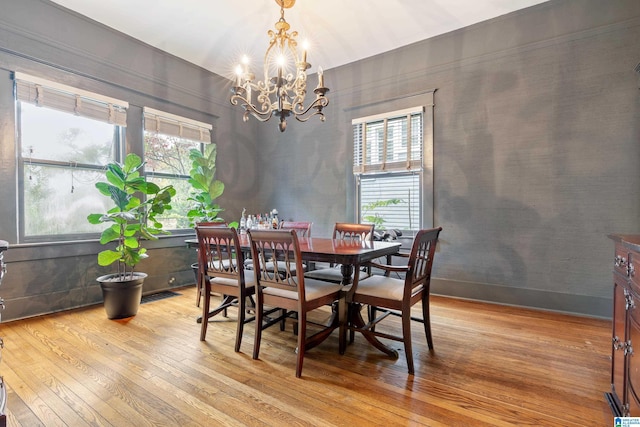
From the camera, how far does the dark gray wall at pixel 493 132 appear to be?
303 cm

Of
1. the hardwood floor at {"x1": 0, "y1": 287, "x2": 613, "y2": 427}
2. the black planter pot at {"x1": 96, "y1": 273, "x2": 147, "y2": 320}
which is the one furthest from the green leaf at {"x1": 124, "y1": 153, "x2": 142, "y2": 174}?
the hardwood floor at {"x1": 0, "y1": 287, "x2": 613, "y2": 427}

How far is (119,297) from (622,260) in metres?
3.92

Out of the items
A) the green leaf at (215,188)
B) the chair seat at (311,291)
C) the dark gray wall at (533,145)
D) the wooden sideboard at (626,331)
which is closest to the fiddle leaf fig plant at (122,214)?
the green leaf at (215,188)

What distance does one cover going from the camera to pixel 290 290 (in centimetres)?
213

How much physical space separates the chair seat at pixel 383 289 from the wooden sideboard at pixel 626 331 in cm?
110

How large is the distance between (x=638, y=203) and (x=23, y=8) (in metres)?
6.29

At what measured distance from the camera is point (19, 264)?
3.09 meters

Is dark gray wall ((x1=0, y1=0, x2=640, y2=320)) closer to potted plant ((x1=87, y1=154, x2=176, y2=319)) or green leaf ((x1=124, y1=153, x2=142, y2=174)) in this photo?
potted plant ((x1=87, y1=154, x2=176, y2=319))

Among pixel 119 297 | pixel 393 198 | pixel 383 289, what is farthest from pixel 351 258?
pixel 119 297

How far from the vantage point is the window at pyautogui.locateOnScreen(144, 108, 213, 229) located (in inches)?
164

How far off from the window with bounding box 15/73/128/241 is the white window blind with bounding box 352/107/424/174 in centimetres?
311

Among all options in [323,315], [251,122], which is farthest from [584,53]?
[251,122]

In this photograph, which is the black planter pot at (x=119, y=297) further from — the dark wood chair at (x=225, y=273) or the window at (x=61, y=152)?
the dark wood chair at (x=225, y=273)

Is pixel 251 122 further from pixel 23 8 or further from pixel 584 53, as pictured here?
pixel 584 53
